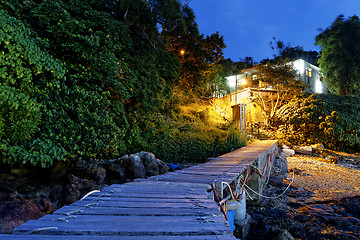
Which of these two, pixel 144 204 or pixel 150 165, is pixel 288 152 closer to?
pixel 150 165

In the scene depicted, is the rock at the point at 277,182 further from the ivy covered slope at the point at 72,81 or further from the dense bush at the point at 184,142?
the ivy covered slope at the point at 72,81

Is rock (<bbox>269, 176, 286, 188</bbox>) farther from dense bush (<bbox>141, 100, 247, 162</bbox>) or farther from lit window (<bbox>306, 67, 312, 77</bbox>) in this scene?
lit window (<bbox>306, 67, 312, 77</bbox>)

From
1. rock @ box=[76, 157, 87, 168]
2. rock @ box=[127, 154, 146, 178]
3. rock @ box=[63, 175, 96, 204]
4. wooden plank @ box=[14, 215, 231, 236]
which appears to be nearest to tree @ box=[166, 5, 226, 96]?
rock @ box=[127, 154, 146, 178]

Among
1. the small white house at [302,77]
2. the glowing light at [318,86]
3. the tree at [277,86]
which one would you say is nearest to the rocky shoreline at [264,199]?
the tree at [277,86]

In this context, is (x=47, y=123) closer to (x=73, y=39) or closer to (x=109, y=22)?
(x=73, y=39)

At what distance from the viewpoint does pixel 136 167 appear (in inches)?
259

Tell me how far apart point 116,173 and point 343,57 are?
23109mm

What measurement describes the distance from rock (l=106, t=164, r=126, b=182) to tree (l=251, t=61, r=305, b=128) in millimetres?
12485

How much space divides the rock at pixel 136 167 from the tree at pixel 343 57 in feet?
69.0

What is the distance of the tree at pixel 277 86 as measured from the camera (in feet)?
47.8

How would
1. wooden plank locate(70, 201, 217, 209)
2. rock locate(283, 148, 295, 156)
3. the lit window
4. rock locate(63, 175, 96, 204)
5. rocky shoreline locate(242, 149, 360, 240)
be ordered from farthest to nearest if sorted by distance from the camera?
the lit window → rock locate(283, 148, 295, 156) → rock locate(63, 175, 96, 204) → rocky shoreline locate(242, 149, 360, 240) → wooden plank locate(70, 201, 217, 209)

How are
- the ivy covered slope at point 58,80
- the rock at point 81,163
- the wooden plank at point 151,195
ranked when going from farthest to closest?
the rock at point 81,163 → the ivy covered slope at point 58,80 → the wooden plank at point 151,195

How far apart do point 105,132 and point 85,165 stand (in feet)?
6.20

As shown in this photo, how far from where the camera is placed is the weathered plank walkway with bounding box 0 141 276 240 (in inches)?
58.6
